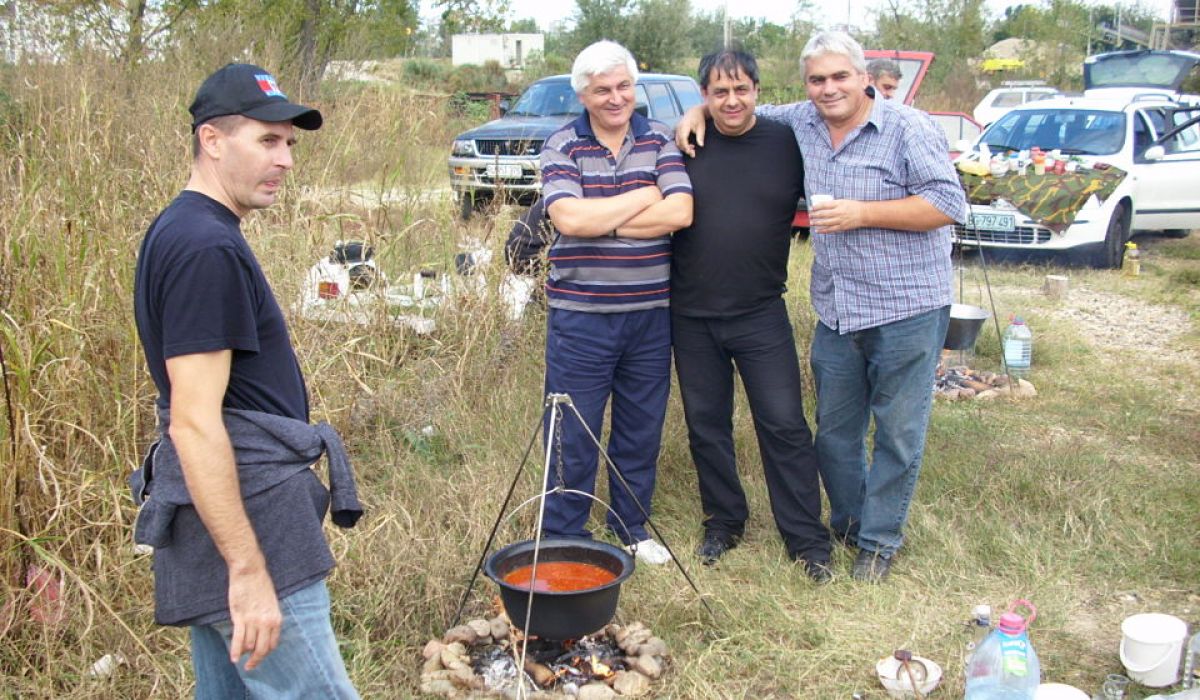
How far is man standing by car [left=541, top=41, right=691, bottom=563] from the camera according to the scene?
381cm

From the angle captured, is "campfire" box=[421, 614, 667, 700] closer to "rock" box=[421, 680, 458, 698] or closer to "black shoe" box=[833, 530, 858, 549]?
"rock" box=[421, 680, 458, 698]

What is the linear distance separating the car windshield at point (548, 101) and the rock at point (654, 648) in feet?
27.2

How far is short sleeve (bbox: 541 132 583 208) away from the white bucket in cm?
230

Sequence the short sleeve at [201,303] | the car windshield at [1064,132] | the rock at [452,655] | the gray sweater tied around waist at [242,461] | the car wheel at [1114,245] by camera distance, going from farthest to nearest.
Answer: the car windshield at [1064,132], the car wheel at [1114,245], the rock at [452,655], the gray sweater tied around waist at [242,461], the short sleeve at [201,303]

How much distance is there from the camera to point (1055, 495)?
15.6 feet

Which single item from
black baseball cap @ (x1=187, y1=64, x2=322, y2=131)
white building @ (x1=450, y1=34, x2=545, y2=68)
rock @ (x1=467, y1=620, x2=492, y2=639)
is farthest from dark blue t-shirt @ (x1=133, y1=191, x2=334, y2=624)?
white building @ (x1=450, y1=34, x2=545, y2=68)

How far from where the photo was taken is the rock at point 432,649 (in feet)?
11.5

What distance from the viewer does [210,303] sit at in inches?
76.9

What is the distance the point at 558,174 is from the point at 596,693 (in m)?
1.75

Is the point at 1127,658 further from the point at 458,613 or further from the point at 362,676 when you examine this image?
the point at 362,676

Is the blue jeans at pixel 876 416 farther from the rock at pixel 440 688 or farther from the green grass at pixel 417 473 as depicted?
the rock at pixel 440 688

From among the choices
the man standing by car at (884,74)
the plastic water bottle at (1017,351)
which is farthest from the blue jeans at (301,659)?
the plastic water bottle at (1017,351)

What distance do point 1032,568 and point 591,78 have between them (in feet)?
8.06

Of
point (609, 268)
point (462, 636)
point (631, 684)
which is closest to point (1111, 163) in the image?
point (609, 268)
